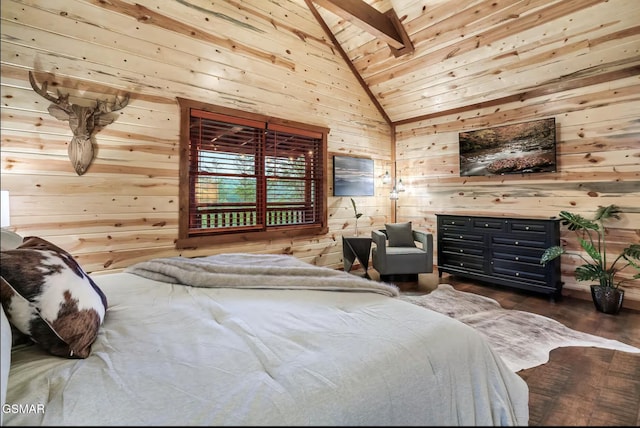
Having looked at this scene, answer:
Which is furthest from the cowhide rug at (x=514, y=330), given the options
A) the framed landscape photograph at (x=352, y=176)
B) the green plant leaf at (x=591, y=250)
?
the framed landscape photograph at (x=352, y=176)

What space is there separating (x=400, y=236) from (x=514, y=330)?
1906 mm

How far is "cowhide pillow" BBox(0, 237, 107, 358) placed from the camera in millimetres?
965

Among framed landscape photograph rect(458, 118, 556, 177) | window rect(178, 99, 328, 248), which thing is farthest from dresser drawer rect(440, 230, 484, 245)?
window rect(178, 99, 328, 248)

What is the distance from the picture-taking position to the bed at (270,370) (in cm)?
60

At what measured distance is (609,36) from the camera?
3.02 meters

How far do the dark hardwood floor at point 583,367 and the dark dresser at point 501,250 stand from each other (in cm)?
22

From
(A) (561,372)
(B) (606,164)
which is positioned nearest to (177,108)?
(A) (561,372)

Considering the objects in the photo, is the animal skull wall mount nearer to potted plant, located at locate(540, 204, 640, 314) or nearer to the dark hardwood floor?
the dark hardwood floor

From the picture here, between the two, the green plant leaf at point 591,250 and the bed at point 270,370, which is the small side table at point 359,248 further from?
the bed at point 270,370

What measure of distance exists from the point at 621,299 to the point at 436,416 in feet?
12.2

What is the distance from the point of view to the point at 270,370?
2.67 feet

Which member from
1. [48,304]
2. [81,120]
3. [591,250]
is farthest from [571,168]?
[81,120]

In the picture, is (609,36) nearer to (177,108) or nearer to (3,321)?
(177,108)

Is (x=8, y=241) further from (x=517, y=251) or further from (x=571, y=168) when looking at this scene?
(x=571, y=168)
